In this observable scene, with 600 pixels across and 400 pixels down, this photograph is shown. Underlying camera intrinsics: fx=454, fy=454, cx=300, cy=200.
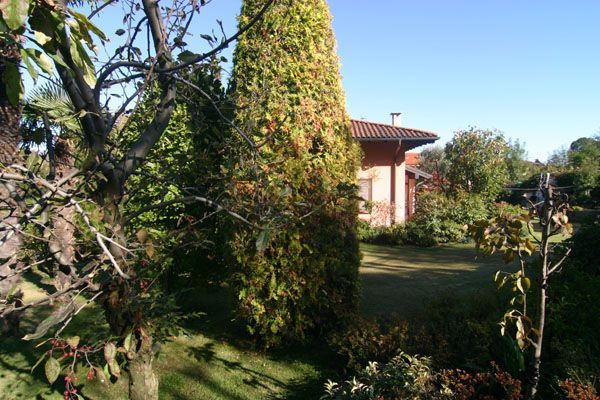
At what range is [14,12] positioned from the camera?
1222 mm

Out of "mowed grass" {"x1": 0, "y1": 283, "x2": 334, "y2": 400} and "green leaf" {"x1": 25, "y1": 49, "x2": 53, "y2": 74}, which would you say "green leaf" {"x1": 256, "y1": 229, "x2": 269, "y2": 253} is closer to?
"green leaf" {"x1": 25, "y1": 49, "x2": 53, "y2": 74}

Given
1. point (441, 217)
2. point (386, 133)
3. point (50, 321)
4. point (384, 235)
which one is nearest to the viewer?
point (50, 321)

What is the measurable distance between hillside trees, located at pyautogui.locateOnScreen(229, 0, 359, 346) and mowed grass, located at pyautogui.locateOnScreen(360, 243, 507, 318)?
1.13 meters

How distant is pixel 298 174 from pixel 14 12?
13.5 ft

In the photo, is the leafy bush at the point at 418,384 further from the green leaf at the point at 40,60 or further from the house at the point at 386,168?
the house at the point at 386,168

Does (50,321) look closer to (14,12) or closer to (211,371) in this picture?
(14,12)

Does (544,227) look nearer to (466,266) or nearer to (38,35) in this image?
(38,35)

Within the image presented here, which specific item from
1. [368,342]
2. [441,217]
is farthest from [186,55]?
[441,217]

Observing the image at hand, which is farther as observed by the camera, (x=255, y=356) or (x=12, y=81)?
(x=255, y=356)

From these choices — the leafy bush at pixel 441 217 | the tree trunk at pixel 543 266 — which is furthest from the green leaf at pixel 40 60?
the leafy bush at pixel 441 217

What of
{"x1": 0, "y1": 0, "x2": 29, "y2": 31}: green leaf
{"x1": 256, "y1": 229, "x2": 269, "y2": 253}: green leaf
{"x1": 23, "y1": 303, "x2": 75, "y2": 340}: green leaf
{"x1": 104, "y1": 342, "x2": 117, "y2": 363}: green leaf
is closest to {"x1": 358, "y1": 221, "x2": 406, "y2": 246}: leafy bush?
{"x1": 256, "y1": 229, "x2": 269, "y2": 253}: green leaf

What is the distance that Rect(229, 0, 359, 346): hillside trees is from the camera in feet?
17.1

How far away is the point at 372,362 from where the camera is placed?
4.56 metres

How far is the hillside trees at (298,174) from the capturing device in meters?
5.20
